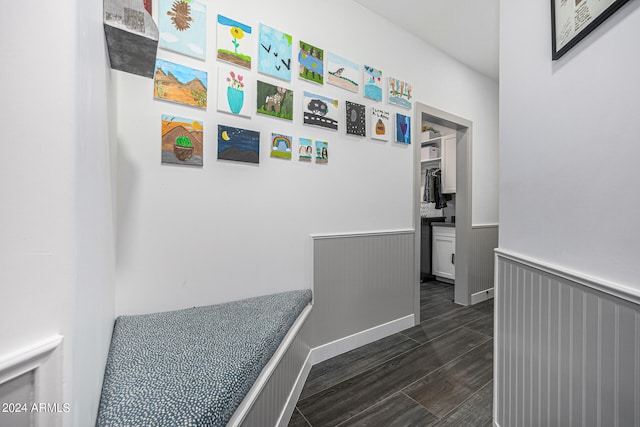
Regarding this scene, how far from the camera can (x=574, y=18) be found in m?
0.86

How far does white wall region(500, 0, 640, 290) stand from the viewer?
2.23 ft

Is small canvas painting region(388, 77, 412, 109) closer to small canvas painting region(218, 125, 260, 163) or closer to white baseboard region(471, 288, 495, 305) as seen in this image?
small canvas painting region(218, 125, 260, 163)

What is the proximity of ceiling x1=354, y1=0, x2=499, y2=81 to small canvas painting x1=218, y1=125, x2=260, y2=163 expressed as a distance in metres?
1.55

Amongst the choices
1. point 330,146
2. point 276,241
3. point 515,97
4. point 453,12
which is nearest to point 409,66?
point 453,12

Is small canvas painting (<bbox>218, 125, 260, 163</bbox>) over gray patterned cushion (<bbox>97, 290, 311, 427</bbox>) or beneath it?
over

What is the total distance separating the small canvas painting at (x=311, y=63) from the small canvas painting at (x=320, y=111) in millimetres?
122

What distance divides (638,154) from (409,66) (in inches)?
85.9

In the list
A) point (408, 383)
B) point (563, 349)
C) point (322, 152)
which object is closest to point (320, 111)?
point (322, 152)

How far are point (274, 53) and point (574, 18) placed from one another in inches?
58.1

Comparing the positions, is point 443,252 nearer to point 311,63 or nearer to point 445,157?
point 445,157

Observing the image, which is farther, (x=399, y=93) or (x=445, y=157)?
(x=445, y=157)

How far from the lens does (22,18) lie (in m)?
0.39

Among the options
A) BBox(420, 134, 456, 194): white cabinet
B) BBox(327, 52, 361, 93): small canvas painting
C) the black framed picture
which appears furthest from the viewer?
BBox(420, 134, 456, 194): white cabinet

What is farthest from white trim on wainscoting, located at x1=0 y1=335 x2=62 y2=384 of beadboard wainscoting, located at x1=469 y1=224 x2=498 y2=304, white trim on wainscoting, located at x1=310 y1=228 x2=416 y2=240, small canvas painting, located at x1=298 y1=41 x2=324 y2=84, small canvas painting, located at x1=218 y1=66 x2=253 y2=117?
beadboard wainscoting, located at x1=469 y1=224 x2=498 y2=304
